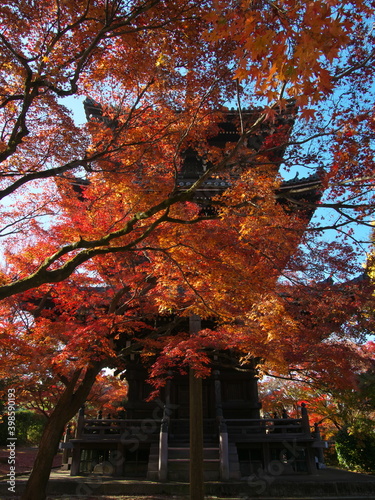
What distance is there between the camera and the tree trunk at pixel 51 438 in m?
7.96

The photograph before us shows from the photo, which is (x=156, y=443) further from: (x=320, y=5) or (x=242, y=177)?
(x=320, y=5)

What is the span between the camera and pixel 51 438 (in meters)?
8.40

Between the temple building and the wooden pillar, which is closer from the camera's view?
the wooden pillar

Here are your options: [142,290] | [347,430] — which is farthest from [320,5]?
[347,430]

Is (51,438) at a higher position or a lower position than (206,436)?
higher

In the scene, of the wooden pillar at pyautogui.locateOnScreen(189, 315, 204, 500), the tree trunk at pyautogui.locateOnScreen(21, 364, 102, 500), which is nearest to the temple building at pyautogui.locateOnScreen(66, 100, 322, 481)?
the wooden pillar at pyautogui.locateOnScreen(189, 315, 204, 500)

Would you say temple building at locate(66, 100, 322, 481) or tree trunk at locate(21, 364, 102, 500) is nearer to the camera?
tree trunk at locate(21, 364, 102, 500)

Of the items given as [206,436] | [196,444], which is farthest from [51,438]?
[206,436]

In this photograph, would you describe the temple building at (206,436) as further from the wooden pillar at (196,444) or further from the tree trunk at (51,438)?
the tree trunk at (51,438)

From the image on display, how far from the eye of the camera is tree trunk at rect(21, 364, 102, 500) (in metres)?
7.96

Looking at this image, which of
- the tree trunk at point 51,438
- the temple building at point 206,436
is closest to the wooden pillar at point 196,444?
the tree trunk at point 51,438

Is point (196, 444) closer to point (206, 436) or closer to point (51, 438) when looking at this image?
point (51, 438)

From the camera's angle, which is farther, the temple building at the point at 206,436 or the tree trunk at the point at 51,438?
the temple building at the point at 206,436

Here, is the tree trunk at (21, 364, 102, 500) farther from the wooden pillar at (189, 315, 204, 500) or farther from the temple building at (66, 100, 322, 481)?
the temple building at (66, 100, 322, 481)
